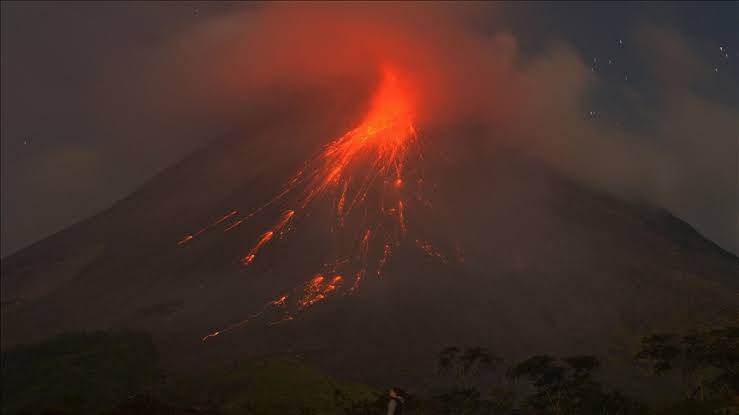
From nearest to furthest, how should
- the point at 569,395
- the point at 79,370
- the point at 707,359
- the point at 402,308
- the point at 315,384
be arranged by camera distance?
1. the point at 707,359
2. the point at 569,395
3. the point at 315,384
4. the point at 79,370
5. the point at 402,308

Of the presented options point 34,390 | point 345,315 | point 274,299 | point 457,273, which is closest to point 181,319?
point 274,299

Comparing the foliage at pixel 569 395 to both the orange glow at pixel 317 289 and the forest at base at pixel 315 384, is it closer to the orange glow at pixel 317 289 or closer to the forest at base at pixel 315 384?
the forest at base at pixel 315 384

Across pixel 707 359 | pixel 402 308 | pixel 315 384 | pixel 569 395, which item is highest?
pixel 402 308

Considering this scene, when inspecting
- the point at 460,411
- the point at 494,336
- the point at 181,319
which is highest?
the point at 181,319

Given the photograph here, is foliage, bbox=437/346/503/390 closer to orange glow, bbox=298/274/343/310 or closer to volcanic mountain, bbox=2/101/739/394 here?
volcanic mountain, bbox=2/101/739/394

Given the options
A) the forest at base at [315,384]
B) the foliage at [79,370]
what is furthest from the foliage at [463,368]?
the foliage at [79,370]

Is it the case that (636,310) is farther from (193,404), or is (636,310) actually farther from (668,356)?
(193,404)

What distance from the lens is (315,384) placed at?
113 meters

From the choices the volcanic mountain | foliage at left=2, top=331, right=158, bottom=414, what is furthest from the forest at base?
the volcanic mountain

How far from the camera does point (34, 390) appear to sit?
120812mm

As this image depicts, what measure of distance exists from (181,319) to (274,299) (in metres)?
21.5

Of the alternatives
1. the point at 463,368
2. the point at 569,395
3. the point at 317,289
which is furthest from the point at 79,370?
the point at 569,395

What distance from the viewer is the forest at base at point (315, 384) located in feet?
247

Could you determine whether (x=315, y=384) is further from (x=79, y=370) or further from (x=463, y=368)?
(x=79, y=370)
